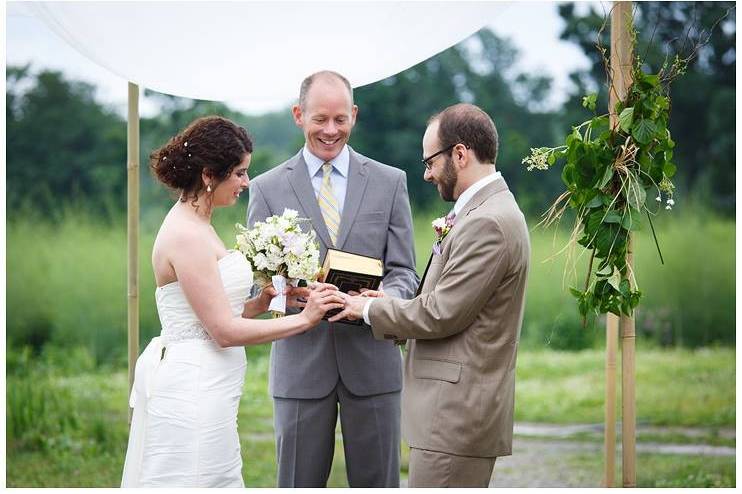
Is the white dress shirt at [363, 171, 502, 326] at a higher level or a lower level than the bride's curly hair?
lower

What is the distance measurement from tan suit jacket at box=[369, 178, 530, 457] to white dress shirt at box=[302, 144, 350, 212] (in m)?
0.77

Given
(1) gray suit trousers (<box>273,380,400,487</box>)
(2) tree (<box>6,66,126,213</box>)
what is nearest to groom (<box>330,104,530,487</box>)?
(1) gray suit trousers (<box>273,380,400,487</box>)

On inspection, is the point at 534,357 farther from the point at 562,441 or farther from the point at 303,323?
the point at 303,323

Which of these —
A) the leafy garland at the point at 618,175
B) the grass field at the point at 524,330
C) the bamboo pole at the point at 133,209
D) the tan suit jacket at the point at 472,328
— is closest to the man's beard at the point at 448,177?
the tan suit jacket at the point at 472,328

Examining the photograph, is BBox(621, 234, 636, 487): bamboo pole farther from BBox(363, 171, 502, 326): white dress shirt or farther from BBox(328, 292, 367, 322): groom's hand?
BBox(328, 292, 367, 322): groom's hand

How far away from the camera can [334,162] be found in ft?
12.8

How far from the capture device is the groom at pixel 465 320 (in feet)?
10.3

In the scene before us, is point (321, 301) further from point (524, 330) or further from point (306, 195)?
point (524, 330)

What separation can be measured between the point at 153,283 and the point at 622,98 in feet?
16.7

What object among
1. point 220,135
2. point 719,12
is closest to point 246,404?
point 220,135

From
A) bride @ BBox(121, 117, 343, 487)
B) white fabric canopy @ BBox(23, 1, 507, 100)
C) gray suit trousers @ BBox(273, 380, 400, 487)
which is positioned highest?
white fabric canopy @ BBox(23, 1, 507, 100)

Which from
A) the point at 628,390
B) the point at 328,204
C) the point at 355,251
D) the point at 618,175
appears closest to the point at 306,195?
the point at 328,204

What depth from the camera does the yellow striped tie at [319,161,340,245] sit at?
12.6 ft

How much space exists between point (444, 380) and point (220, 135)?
1229 mm
